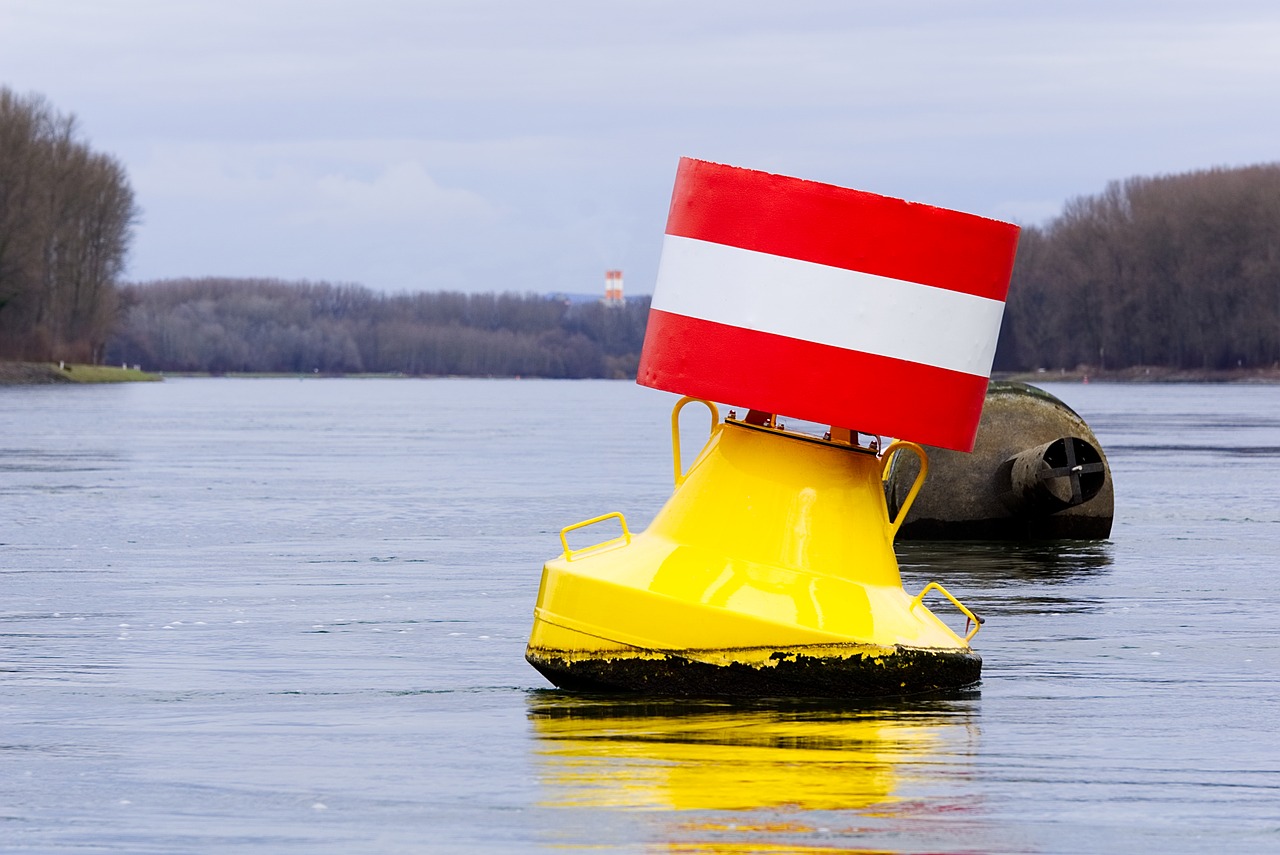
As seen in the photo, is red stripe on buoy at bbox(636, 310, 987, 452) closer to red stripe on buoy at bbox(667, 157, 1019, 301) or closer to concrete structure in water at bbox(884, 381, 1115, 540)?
red stripe on buoy at bbox(667, 157, 1019, 301)

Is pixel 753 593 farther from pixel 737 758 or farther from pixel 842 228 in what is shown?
pixel 842 228

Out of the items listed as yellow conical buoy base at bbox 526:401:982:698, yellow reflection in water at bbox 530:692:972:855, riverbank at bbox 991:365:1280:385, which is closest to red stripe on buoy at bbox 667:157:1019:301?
yellow conical buoy base at bbox 526:401:982:698

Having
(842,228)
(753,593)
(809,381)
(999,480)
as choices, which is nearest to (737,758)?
(753,593)

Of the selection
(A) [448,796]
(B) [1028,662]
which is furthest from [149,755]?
(B) [1028,662]

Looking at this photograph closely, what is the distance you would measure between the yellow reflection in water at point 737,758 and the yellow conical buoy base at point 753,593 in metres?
0.12

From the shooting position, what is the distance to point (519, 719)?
6051 millimetres

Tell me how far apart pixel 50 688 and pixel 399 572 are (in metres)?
Answer: 4.47

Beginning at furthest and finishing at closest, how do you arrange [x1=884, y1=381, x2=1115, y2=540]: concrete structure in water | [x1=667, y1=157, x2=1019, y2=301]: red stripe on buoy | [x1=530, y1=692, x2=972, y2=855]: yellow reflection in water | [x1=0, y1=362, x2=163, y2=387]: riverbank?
[x1=0, y1=362, x2=163, y2=387]: riverbank
[x1=884, y1=381, x2=1115, y2=540]: concrete structure in water
[x1=667, y1=157, x2=1019, y2=301]: red stripe on buoy
[x1=530, y1=692, x2=972, y2=855]: yellow reflection in water

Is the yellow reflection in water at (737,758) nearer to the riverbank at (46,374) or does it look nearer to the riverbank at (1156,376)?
the riverbank at (46,374)

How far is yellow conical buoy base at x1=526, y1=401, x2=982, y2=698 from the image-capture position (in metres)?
6.03

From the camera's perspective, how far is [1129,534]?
46.9 ft

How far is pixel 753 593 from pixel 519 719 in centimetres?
82

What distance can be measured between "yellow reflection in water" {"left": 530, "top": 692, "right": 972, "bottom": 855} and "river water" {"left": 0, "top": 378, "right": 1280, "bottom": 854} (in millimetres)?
15

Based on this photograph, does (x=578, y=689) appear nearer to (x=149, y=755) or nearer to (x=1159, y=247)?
(x=149, y=755)
